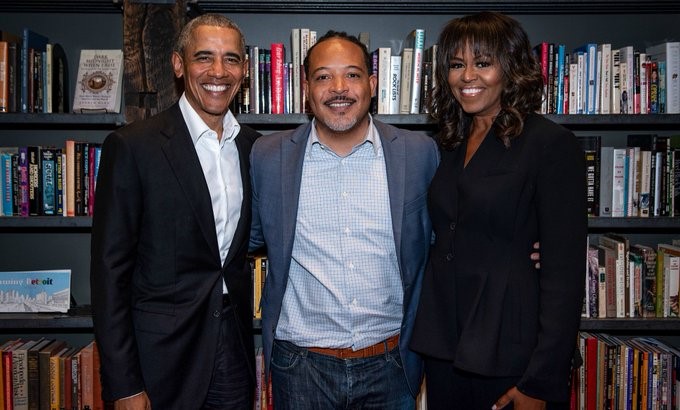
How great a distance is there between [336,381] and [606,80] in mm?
1614

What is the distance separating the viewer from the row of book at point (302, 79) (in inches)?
91.0

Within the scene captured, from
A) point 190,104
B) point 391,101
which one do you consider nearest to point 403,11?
point 391,101

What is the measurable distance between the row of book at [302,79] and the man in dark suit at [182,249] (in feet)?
1.53

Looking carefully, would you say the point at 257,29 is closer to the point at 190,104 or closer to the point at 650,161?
the point at 190,104

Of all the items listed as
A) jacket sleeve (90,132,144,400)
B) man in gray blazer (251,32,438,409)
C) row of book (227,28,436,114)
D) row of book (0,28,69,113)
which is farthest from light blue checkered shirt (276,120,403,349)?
row of book (0,28,69,113)

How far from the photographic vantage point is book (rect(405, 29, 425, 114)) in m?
2.31

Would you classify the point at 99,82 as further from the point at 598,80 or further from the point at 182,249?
the point at 598,80

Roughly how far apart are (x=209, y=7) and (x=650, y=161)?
→ 1909 mm

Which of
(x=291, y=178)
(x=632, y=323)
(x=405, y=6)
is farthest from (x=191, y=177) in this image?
(x=632, y=323)

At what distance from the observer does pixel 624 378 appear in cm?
238

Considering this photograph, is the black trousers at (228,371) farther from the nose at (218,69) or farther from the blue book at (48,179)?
the blue book at (48,179)

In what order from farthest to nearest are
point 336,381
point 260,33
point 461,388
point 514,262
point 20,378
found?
point 260,33 < point 20,378 < point 336,381 < point 461,388 < point 514,262

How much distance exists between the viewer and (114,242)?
1562mm

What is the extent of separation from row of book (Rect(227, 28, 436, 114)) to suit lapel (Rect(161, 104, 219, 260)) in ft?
2.18
